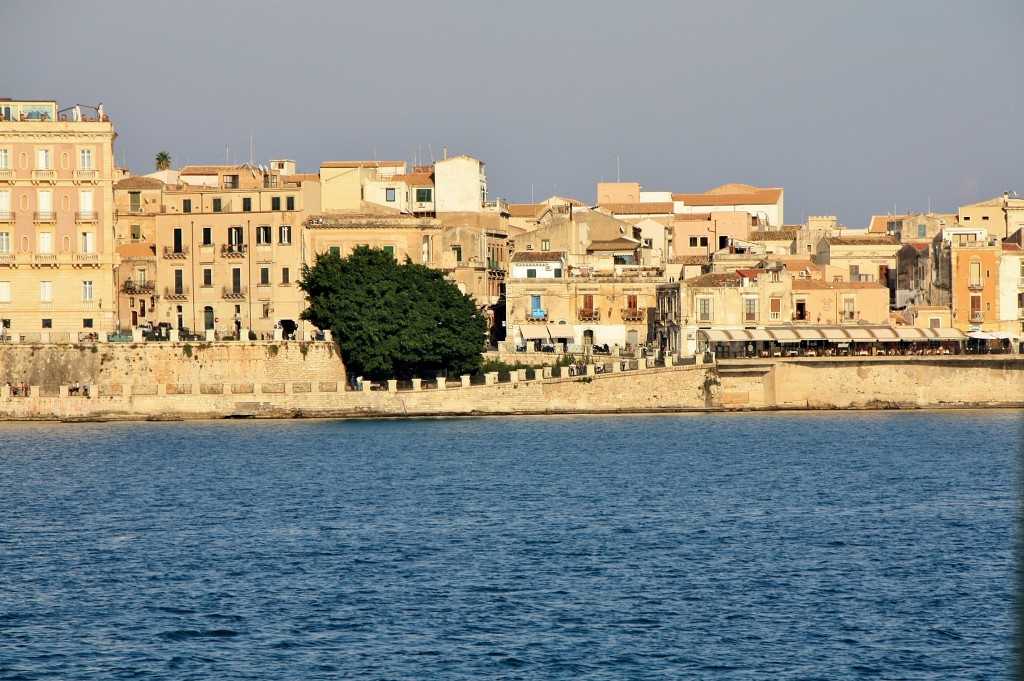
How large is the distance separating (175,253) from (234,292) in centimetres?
333

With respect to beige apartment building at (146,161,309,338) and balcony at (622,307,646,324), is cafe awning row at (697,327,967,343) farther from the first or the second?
beige apartment building at (146,161,309,338)

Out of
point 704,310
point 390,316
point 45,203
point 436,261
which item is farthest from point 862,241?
point 45,203

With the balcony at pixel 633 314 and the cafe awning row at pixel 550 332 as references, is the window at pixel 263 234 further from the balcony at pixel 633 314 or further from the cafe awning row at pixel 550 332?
the balcony at pixel 633 314

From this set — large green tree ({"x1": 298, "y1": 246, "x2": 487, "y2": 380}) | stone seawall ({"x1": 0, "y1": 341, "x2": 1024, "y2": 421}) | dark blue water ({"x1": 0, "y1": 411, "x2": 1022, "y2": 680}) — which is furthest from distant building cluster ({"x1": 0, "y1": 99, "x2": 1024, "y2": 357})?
dark blue water ({"x1": 0, "y1": 411, "x2": 1022, "y2": 680})

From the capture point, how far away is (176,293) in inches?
2844

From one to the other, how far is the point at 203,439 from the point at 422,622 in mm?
30831

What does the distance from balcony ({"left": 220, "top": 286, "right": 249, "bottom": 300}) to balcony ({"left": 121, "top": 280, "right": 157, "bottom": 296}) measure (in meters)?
3.83

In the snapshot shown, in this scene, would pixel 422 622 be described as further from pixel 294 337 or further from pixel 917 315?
pixel 917 315

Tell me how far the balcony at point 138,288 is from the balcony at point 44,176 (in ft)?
24.7

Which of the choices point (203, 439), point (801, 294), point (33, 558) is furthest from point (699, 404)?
point (33, 558)

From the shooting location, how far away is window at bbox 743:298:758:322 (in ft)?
236

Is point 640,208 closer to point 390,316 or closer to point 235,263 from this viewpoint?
point 235,263

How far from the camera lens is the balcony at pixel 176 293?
72.2 metres

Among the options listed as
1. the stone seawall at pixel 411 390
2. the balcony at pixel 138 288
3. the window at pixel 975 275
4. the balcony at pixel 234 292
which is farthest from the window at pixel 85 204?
the window at pixel 975 275
